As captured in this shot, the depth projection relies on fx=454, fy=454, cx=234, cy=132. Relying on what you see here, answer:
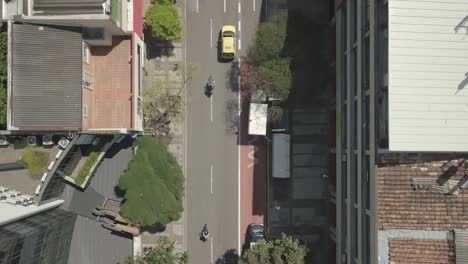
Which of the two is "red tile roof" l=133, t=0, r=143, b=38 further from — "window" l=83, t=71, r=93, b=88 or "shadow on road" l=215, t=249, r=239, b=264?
"shadow on road" l=215, t=249, r=239, b=264

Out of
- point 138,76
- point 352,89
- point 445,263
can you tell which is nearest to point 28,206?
point 138,76

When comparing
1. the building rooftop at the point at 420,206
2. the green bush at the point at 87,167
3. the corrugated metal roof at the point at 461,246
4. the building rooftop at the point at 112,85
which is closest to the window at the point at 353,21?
the building rooftop at the point at 420,206

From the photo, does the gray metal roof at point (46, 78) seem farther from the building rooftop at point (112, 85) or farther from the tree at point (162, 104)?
the tree at point (162, 104)

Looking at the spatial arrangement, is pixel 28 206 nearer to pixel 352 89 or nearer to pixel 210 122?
pixel 210 122

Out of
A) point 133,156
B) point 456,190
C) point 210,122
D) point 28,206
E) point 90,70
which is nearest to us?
point 456,190

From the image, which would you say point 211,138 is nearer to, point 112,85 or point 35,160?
point 112,85

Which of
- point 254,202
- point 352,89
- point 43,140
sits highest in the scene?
point 352,89

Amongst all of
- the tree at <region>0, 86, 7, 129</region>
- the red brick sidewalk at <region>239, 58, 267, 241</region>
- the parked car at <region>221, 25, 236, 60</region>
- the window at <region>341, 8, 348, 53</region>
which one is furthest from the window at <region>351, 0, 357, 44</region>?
the tree at <region>0, 86, 7, 129</region>
